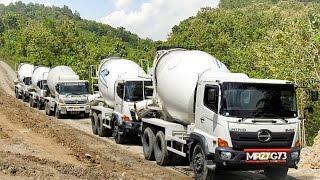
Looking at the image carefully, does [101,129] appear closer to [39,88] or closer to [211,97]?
[211,97]

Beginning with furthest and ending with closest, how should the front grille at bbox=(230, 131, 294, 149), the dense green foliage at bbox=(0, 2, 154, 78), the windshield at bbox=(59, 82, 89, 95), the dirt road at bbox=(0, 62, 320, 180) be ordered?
the dense green foliage at bbox=(0, 2, 154, 78) → the windshield at bbox=(59, 82, 89, 95) → the dirt road at bbox=(0, 62, 320, 180) → the front grille at bbox=(230, 131, 294, 149)

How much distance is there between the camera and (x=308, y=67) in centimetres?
2284

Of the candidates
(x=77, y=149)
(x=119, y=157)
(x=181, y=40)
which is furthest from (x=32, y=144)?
(x=181, y=40)

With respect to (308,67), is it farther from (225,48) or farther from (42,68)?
(225,48)

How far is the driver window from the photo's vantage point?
10.9m

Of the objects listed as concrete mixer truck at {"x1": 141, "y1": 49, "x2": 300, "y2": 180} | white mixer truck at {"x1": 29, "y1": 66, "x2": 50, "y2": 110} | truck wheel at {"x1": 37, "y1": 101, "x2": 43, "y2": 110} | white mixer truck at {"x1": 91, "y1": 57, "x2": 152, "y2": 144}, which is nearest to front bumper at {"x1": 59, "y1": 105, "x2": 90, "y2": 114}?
white mixer truck at {"x1": 29, "y1": 66, "x2": 50, "y2": 110}

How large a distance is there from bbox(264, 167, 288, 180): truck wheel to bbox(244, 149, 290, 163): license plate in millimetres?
925

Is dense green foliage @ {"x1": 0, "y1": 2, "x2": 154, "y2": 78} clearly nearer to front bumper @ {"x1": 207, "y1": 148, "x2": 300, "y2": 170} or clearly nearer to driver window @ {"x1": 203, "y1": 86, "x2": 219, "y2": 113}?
driver window @ {"x1": 203, "y1": 86, "x2": 219, "y2": 113}

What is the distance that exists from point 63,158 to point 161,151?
2991 millimetres

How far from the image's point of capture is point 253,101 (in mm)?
10750

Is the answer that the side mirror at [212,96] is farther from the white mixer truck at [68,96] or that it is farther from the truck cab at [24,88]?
the truck cab at [24,88]

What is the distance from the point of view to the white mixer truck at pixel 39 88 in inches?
1326

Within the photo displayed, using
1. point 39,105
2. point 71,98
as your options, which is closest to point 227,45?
point 39,105

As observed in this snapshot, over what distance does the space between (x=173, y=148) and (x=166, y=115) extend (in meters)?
1.50
